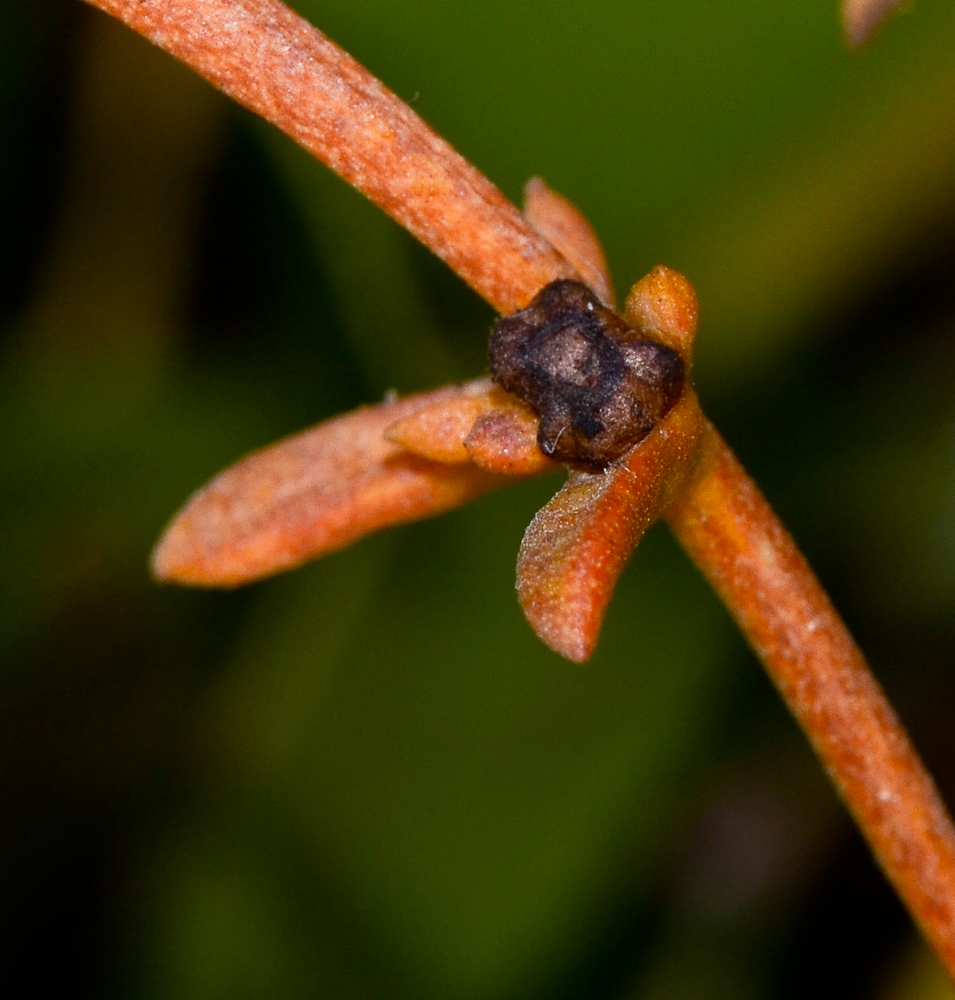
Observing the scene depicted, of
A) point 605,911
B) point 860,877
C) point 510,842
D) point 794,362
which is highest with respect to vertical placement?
point 794,362

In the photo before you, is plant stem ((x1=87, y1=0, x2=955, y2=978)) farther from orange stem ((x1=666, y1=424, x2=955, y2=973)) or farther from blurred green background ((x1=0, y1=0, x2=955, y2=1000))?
blurred green background ((x1=0, y1=0, x2=955, y2=1000))

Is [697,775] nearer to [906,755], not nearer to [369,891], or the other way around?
[369,891]

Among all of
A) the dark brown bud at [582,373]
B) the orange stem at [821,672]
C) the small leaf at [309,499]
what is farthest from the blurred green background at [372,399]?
the dark brown bud at [582,373]

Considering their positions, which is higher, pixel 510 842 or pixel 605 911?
pixel 510 842

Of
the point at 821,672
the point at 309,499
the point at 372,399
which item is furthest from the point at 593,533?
the point at 372,399

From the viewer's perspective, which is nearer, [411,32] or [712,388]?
[411,32]

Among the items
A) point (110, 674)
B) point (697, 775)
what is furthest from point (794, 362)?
point (110, 674)

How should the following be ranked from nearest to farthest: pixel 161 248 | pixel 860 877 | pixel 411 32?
1. pixel 411 32
2. pixel 161 248
3. pixel 860 877
